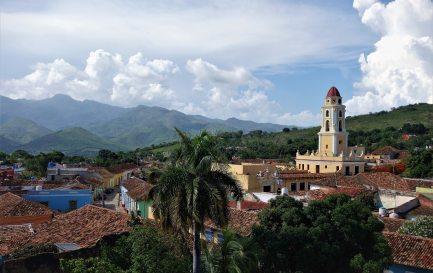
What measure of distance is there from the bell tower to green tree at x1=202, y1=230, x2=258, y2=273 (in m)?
38.0

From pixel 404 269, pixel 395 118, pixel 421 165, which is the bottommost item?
pixel 404 269

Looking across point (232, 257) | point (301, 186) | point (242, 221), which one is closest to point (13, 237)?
point (242, 221)

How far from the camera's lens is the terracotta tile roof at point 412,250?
16.6 m

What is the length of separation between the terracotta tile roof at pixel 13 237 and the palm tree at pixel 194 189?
6.95m

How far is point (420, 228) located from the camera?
19.2m

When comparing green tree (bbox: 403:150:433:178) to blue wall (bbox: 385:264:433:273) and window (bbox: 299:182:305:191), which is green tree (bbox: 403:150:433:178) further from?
blue wall (bbox: 385:264:433:273)

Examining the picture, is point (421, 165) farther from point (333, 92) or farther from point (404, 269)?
point (404, 269)

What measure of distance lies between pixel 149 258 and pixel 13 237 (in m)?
8.55

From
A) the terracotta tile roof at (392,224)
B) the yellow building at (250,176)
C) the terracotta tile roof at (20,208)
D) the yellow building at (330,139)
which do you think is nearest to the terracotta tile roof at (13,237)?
the terracotta tile roof at (20,208)

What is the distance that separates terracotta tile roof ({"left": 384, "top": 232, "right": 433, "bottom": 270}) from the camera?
654 inches

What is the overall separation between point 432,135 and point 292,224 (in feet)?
312

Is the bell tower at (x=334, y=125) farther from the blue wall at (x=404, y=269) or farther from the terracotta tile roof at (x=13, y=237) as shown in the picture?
the terracotta tile roof at (x=13, y=237)

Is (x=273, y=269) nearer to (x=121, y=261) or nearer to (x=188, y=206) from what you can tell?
(x=188, y=206)

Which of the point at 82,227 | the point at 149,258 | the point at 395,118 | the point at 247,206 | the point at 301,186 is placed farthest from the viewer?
the point at 395,118
